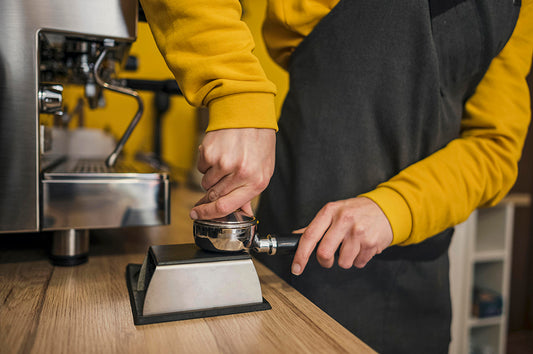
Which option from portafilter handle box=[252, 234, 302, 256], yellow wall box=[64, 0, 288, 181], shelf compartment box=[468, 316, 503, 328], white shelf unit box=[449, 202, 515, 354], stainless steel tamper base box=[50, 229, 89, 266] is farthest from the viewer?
yellow wall box=[64, 0, 288, 181]

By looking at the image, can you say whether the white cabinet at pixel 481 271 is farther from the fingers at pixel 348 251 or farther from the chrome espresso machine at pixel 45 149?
the chrome espresso machine at pixel 45 149

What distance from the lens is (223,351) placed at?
12.9 inches

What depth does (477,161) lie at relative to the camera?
64 cm

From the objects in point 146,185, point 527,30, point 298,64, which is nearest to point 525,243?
point 527,30

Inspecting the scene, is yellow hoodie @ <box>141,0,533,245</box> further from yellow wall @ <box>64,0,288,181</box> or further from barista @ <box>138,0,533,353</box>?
yellow wall @ <box>64,0,288,181</box>

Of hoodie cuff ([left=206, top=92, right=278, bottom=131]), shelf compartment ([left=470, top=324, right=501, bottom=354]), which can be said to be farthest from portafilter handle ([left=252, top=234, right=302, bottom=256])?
shelf compartment ([left=470, top=324, right=501, bottom=354])

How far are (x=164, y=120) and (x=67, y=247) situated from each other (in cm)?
153

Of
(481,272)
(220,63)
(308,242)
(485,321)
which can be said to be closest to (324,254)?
(308,242)

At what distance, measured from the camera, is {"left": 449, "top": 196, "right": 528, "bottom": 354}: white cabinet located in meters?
1.61

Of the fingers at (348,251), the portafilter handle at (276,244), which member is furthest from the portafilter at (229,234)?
the fingers at (348,251)

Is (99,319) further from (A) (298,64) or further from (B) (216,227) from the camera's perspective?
(A) (298,64)

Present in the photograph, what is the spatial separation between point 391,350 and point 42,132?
0.63 meters

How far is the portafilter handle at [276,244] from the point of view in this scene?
0.44 meters

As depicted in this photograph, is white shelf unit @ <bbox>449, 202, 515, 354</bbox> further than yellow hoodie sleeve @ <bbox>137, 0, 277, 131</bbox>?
Yes
